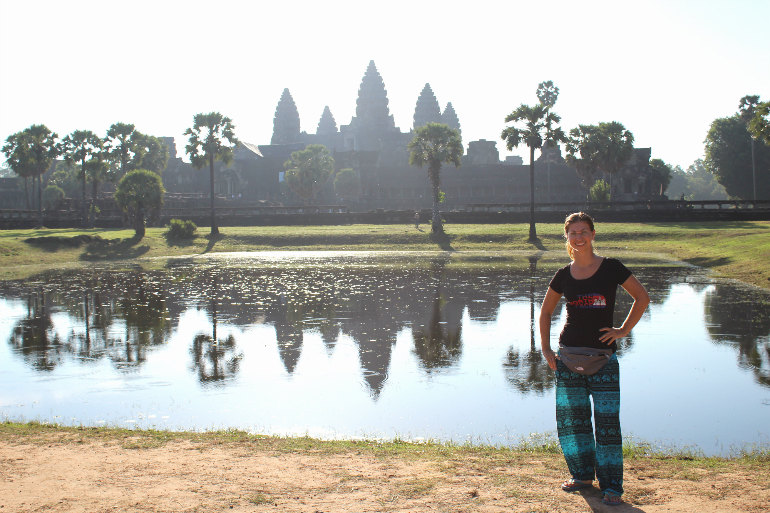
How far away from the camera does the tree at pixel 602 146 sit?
50812 millimetres

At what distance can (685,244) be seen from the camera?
102 ft

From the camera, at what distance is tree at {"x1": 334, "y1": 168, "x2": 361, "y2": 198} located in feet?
240

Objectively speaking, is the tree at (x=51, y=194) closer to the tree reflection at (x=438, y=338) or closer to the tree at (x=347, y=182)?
the tree at (x=347, y=182)

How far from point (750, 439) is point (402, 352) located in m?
5.15

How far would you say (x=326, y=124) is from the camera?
107m

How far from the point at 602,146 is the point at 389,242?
22.9m

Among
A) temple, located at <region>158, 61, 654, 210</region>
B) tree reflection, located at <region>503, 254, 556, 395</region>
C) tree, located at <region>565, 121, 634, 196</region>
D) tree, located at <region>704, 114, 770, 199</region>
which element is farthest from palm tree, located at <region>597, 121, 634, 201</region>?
tree reflection, located at <region>503, 254, 556, 395</region>

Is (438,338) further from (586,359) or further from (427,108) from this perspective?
(427,108)

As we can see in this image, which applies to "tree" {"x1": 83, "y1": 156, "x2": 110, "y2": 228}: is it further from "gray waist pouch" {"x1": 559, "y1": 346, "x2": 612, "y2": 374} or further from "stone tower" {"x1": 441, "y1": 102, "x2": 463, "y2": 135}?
"stone tower" {"x1": 441, "y1": 102, "x2": 463, "y2": 135}

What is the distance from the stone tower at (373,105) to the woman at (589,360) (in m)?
85.5

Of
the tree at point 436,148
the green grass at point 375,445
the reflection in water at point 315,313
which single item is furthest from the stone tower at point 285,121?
the green grass at point 375,445

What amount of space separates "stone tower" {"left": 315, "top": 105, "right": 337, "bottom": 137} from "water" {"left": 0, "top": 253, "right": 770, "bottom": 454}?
89933mm

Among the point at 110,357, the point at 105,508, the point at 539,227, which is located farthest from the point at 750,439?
the point at 539,227

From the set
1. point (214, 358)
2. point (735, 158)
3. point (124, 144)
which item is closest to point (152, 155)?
point (124, 144)
